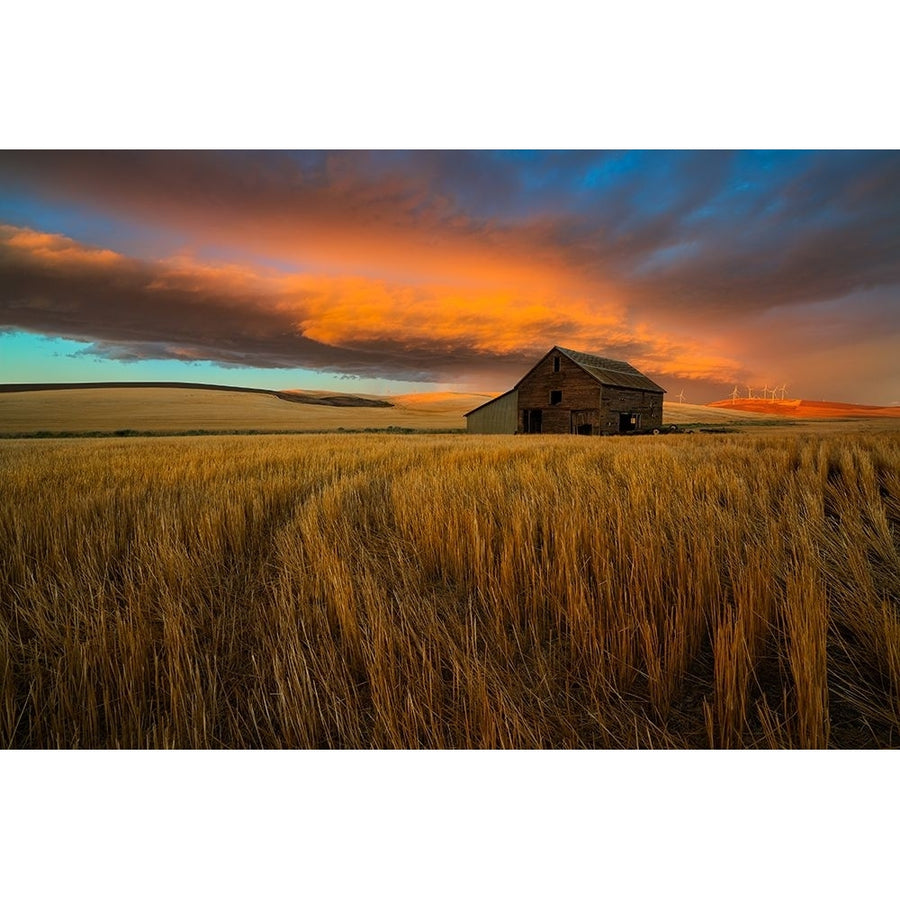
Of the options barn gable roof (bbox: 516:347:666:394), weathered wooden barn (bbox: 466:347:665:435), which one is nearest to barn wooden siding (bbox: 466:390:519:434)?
weathered wooden barn (bbox: 466:347:665:435)

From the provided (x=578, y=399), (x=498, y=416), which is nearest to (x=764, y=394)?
(x=578, y=399)

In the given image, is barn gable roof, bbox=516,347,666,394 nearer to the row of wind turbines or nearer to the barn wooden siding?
the barn wooden siding

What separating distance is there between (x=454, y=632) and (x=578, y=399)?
19001mm

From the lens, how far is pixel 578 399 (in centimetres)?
1919

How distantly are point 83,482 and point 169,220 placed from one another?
3.88 m

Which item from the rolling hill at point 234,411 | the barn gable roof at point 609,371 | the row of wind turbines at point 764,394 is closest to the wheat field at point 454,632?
the row of wind turbines at point 764,394

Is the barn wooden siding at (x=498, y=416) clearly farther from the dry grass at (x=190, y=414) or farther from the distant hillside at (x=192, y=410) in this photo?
the distant hillside at (x=192, y=410)

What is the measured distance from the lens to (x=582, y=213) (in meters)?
6.78

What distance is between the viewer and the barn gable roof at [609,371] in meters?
19.4

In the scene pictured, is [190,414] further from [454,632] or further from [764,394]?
[454,632]

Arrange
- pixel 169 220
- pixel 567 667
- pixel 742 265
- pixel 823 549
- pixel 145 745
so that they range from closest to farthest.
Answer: pixel 145 745
pixel 567 667
pixel 823 549
pixel 169 220
pixel 742 265

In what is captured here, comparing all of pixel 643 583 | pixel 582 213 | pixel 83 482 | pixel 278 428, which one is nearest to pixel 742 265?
pixel 582 213

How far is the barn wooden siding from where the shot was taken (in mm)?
22580

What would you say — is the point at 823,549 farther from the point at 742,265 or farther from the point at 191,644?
the point at 742,265
